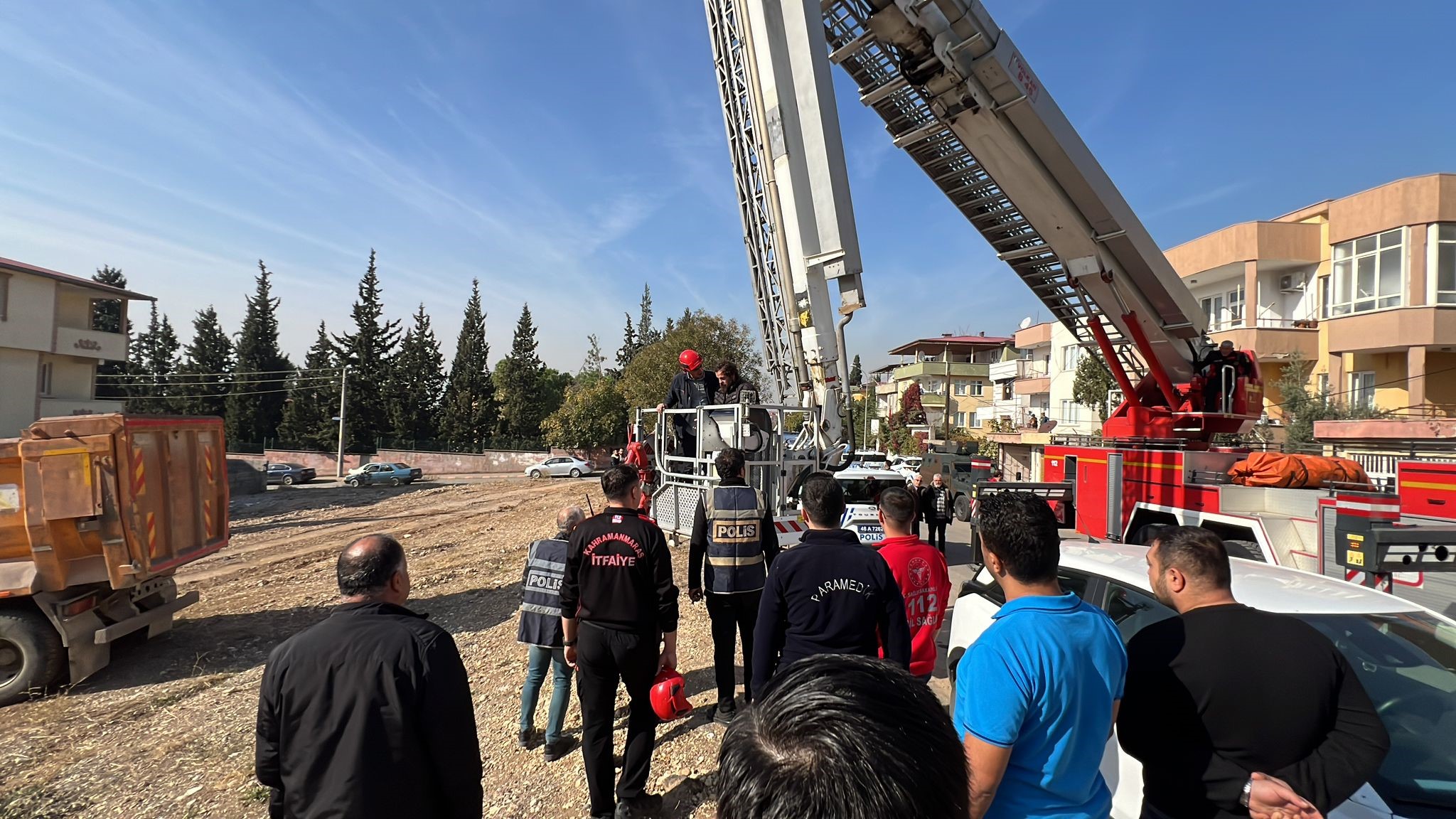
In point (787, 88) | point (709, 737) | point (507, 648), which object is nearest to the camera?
point (709, 737)

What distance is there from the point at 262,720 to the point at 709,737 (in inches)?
114

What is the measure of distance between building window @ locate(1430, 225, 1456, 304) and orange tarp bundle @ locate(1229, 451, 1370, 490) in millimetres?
16326

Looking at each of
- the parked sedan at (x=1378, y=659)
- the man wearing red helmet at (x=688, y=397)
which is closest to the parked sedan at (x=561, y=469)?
the man wearing red helmet at (x=688, y=397)

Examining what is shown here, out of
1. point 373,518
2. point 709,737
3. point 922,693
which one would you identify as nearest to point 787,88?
point 709,737

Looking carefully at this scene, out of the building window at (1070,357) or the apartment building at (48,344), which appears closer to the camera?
the apartment building at (48,344)

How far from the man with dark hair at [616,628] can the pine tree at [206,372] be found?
191 ft

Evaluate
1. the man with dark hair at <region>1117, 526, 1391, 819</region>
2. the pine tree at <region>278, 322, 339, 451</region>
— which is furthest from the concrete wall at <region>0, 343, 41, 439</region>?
the man with dark hair at <region>1117, 526, 1391, 819</region>

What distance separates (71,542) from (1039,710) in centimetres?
751

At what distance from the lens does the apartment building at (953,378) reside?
46.7 metres

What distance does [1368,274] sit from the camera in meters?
18.2

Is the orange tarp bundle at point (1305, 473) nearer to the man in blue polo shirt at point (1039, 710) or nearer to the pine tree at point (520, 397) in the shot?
the man in blue polo shirt at point (1039, 710)

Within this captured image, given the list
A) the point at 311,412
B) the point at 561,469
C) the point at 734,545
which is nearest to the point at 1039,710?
the point at 734,545

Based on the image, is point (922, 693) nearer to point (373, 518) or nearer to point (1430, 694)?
point (1430, 694)

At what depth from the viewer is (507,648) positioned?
6.17 meters
